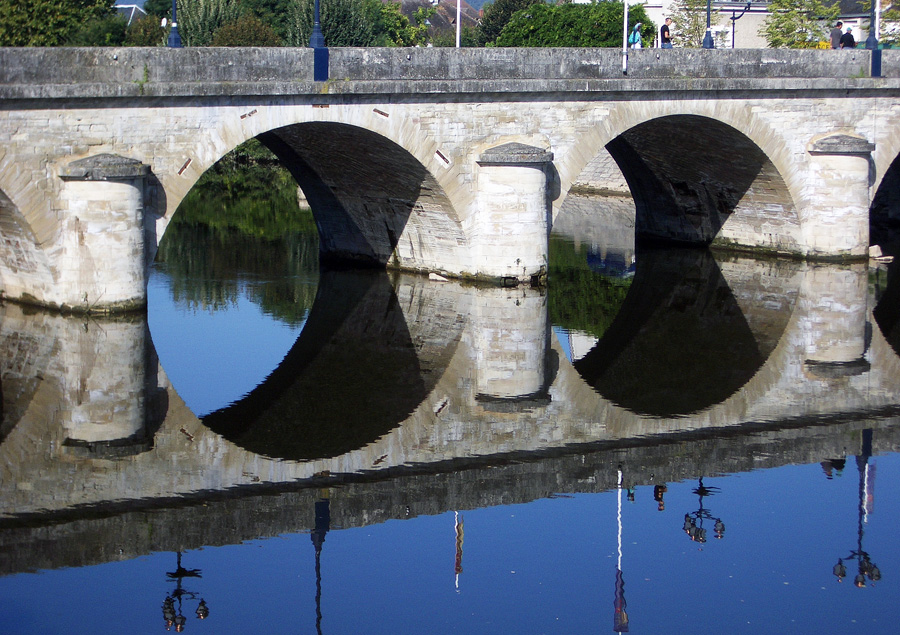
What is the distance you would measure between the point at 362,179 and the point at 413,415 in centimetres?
813

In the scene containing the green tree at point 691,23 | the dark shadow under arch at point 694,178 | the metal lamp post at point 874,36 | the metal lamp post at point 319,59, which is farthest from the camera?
the green tree at point 691,23

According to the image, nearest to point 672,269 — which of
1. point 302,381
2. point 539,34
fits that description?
point 302,381

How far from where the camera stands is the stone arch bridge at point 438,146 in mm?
15484

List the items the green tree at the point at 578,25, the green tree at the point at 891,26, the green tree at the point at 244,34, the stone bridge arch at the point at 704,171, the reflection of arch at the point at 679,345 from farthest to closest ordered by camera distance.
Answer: the green tree at the point at 578,25
the green tree at the point at 244,34
the green tree at the point at 891,26
the stone bridge arch at the point at 704,171
the reflection of arch at the point at 679,345

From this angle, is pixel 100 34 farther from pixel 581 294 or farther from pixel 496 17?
pixel 581 294

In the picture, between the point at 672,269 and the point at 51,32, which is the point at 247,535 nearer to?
the point at 672,269

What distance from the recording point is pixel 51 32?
46188 mm

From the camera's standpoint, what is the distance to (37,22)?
45688 millimetres

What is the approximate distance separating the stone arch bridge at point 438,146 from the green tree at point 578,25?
23606 mm

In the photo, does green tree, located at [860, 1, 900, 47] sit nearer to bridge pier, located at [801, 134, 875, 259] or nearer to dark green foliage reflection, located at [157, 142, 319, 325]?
bridge pier, located at [801, 134, 875, 259]

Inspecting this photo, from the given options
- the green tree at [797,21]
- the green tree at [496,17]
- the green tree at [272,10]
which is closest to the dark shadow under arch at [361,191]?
the green tree at [797,21]

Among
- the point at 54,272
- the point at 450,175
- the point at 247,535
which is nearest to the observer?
the point at 247,535

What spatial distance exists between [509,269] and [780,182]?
5710mm

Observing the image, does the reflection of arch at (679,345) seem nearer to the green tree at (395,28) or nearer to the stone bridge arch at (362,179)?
the stone bridge arch at (362,179)
